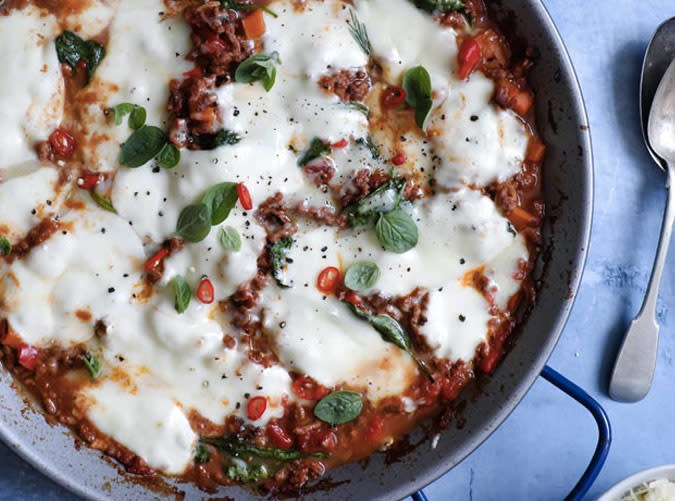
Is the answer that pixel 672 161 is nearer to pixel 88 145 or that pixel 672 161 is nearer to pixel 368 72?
pixel 368 72

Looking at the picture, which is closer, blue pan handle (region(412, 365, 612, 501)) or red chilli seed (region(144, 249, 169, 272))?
red chilli seed (region(144, 249, 169, 272))

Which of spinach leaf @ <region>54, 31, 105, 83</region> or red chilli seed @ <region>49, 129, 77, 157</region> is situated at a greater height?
spinach leaf @ <region>54, 31, 105, 83</region>

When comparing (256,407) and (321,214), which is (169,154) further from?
(256,407)

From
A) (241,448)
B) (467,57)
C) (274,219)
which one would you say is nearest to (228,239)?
(274,219)

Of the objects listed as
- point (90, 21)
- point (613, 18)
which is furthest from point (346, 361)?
point (613, 18)

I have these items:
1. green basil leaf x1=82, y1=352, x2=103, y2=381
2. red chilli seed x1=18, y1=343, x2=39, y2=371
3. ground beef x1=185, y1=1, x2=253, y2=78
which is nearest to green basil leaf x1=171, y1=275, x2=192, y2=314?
green basil leaf x1=82, y1=352, x2=103, y2=381

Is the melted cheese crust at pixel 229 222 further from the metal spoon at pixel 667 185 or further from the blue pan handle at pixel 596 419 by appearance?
the metal spoon at pixel 667 185

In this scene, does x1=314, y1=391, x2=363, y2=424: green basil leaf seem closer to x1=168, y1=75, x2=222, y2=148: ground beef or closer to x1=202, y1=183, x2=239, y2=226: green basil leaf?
x1=202, y1=183, x2=239, y2=226: green basil leaf
